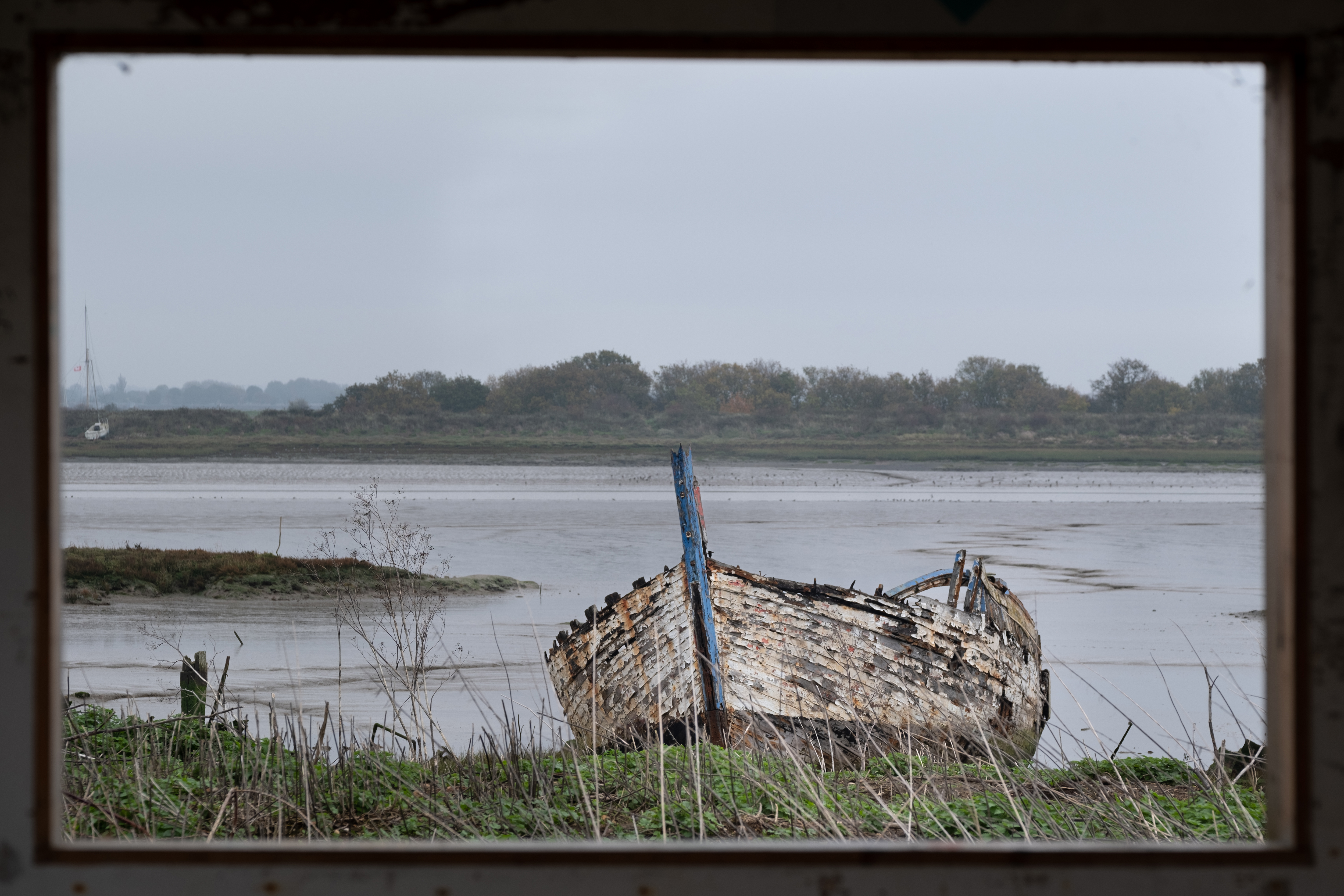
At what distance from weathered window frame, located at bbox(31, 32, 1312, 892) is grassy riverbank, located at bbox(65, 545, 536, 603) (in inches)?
757

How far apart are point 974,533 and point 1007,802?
29802 millimetres

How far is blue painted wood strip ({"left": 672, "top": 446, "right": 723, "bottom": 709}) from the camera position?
680 centimetres

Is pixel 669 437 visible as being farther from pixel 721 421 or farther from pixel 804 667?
pixel 804 667

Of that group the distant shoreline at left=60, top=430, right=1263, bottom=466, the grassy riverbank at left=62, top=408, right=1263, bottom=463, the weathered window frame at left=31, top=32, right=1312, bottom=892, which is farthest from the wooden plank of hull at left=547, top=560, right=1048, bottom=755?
the distant shoreline at left=60, top=430, right=1263, bottom=466

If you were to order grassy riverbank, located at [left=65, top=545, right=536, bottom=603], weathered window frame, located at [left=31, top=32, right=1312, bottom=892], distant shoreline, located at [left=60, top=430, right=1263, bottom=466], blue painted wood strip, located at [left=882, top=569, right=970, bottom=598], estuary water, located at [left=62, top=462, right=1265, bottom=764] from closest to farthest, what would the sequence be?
weathered window frame, located at [left=31, top=32, right=1312, bottom=892]
blue painted wood strip, located at [left=882, top=569, right=970, bottom=598]
estuary water, located at [left=62, top=462, right=1265, bottom=764]
grassy riverbank, located at [left=65, top=545, right=536, bottom=603]
distant shoreline, located at [left=60, top=430, right=1263, bottom=466]

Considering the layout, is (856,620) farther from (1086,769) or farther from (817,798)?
(817,798)

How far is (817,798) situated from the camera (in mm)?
3768

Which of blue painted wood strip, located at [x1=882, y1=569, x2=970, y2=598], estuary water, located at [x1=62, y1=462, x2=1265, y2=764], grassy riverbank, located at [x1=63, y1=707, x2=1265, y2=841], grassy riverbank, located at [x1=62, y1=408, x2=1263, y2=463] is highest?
grassy riverbank, located at [x1=62, y1=408, x2=1263, y2=463]

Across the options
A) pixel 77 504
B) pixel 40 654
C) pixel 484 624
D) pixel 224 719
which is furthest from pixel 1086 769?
pixel 77 504

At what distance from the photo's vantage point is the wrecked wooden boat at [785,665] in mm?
6781

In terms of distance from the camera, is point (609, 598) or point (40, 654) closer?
point (40, 654)

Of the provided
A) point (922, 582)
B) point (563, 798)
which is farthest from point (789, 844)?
point (922, 582)

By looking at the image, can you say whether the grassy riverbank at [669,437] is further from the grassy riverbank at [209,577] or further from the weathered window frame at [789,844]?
the weathered window frame at [789,844]

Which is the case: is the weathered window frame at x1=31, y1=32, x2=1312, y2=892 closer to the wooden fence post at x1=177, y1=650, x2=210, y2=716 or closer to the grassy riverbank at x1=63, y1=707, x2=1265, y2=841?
the grassy riverbank at x1=63, y1=707, x2=1265, y2=841
